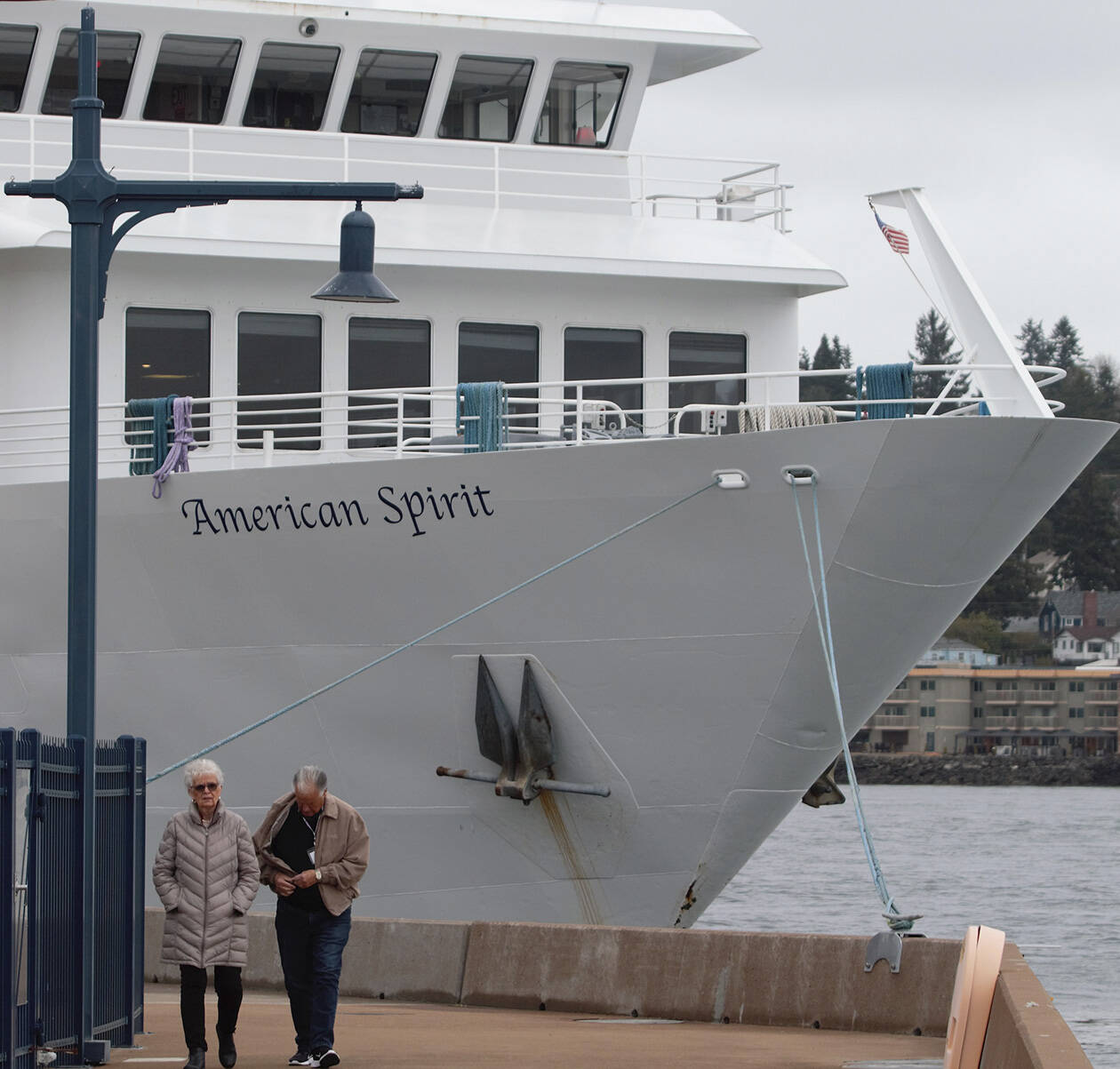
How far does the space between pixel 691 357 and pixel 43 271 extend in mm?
4905

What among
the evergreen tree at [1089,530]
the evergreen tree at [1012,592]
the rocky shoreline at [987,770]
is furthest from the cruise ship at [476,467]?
the evergreen tree at [1089,530]

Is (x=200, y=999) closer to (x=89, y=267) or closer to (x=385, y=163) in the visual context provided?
(x=89, y=267)

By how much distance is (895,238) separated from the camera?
1380 centimetres

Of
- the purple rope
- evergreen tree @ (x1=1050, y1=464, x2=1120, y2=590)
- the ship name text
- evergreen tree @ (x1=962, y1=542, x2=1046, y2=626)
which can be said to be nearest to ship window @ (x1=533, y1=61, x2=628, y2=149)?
the purple rope

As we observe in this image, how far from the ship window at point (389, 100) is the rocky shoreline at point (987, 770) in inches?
3193

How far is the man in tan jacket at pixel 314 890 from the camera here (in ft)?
27.8

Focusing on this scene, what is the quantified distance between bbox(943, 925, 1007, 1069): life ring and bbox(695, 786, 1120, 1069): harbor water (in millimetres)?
8274

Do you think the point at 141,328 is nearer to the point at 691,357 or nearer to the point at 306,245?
the point at 306,245

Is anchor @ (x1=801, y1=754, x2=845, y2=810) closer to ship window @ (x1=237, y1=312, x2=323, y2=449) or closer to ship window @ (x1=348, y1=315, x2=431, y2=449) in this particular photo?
ship window @ (x1=348, y1=315, x2=431, y2=449)

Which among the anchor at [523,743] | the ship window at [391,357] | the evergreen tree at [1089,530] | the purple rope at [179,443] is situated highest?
the evergreen tree at [1089,530]

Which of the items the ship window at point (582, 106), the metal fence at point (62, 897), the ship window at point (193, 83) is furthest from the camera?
the ship window at point (582, 106)

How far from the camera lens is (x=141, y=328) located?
49.4 ft

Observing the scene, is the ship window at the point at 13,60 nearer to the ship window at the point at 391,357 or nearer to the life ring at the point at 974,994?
the ship window at the point at 391,357

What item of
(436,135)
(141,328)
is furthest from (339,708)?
(436,135)
